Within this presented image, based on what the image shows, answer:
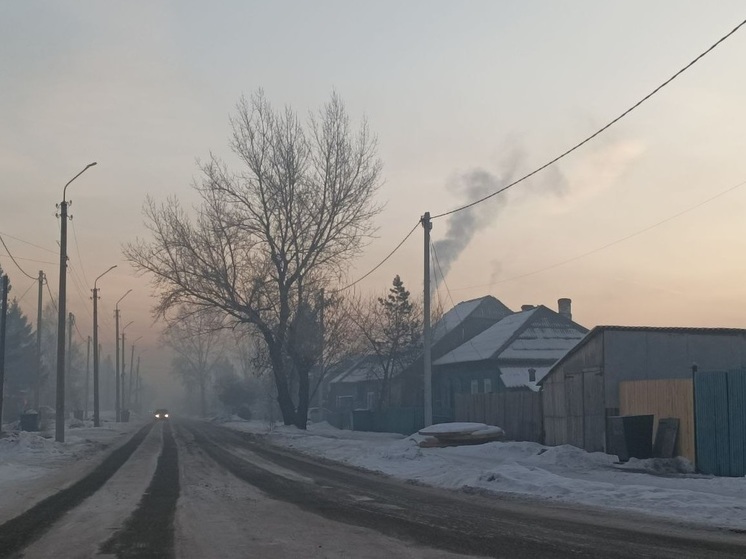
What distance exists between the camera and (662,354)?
2648 cm

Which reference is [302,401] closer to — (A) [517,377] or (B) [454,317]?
(A) [517,377]

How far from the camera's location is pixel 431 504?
15.4m

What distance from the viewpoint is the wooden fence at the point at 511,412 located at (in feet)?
103

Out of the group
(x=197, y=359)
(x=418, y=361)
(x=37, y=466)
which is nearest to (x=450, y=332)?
(x=418, y=361)

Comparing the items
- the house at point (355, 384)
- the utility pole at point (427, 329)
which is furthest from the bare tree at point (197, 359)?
the utility pole at point (427, 329)

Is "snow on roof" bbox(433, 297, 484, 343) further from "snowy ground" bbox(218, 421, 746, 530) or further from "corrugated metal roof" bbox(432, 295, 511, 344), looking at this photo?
"snowy ground" bbox(218, 421, 746, 530)

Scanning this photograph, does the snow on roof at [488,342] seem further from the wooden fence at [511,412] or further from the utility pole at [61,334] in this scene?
the utility pole at [61,334]

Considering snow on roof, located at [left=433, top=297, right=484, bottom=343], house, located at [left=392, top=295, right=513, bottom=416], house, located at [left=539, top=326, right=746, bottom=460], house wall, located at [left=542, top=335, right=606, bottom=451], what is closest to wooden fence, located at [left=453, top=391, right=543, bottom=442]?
house wall, located at [left=542, top=335, right=606, bottom=451]

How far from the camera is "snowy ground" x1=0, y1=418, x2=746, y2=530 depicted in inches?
577

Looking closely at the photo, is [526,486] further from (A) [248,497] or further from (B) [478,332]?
(B) [478,332]

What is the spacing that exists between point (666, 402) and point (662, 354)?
4.42 meters

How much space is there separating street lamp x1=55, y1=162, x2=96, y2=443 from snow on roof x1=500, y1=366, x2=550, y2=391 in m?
23.8

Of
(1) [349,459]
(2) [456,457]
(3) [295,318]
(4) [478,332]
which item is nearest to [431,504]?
(2) [456,457]

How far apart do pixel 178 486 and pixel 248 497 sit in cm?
298
